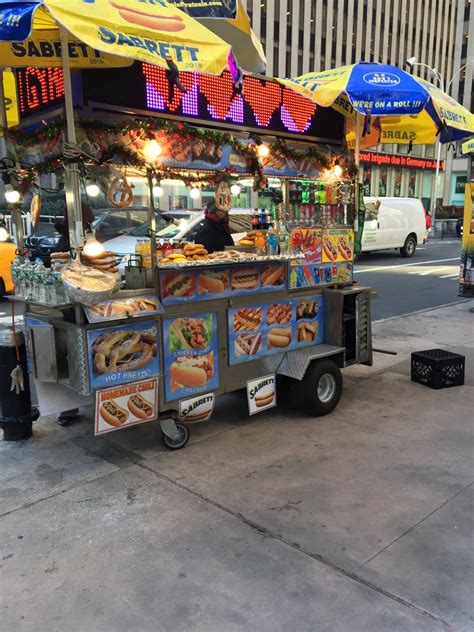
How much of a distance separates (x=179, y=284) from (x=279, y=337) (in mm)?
1336

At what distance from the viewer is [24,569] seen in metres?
3.10

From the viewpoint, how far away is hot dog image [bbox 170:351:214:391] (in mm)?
4656

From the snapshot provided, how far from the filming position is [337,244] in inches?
240

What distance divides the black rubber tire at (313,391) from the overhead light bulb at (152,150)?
8.20ft

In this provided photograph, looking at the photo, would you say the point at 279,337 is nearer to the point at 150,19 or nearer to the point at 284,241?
the point at 284,241

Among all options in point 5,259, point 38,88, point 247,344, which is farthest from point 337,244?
point 5,259

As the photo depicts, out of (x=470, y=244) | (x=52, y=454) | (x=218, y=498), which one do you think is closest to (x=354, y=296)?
(x=218, y=498)

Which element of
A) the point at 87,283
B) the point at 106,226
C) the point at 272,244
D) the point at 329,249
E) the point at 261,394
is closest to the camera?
the point at 87,283

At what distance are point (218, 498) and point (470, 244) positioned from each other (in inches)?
367

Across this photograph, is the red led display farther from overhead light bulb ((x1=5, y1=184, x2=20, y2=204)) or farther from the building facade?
the building facade

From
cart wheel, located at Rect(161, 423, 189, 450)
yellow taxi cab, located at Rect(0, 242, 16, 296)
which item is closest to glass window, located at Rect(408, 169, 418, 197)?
yellow taxi cab, located at Rect(0, 242, 16, 296)

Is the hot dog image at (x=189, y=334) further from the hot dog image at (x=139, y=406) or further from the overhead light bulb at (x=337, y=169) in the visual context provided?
the overhead light bulb at (x=337, y=169)

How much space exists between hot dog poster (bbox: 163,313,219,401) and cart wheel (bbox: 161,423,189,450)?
0.28 m

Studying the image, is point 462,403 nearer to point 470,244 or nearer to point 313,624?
point 313,624
